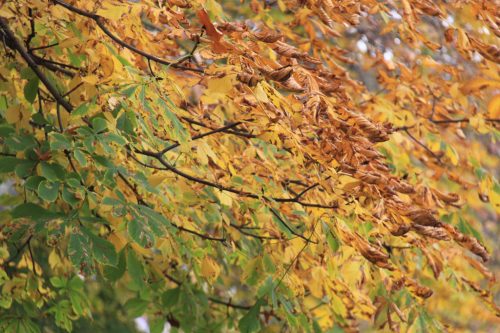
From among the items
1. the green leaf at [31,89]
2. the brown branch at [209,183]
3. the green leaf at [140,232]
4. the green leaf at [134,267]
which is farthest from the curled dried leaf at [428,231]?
the green leaf at [31,89]

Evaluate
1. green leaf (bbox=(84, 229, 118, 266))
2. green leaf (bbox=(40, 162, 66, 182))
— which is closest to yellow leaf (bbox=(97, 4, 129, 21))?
green leaf (bbox=(40, 162, 66, 182))

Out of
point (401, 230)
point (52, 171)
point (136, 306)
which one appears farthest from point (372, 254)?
point (136, 306)

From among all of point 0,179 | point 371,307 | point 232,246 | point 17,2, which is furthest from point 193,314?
point 17,2

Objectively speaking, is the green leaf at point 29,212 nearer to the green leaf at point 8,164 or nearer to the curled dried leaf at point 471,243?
the green leaf at point 8,164

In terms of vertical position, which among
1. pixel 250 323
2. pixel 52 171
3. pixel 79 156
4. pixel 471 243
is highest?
pixel 79 156

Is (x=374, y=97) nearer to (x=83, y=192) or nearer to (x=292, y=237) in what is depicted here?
(x=292, y=237)

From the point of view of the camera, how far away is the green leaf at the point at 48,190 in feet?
7.28

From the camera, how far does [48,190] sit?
7.38ft

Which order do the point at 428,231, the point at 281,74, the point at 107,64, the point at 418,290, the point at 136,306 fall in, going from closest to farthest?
the point at 281,74 < the point at 428,231 < the point at 107,64 < the point at 418,290 < the point at 136,306

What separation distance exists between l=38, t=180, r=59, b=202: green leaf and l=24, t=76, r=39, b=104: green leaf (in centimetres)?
47

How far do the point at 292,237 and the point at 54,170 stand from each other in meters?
0.81

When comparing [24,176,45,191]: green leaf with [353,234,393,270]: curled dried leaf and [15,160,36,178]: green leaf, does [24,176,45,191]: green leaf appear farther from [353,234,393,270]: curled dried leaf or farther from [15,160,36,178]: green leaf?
[353,234,393,270]: curled dried leaf

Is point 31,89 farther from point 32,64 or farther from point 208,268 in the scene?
point 208,268

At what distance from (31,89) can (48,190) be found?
1.78ft
